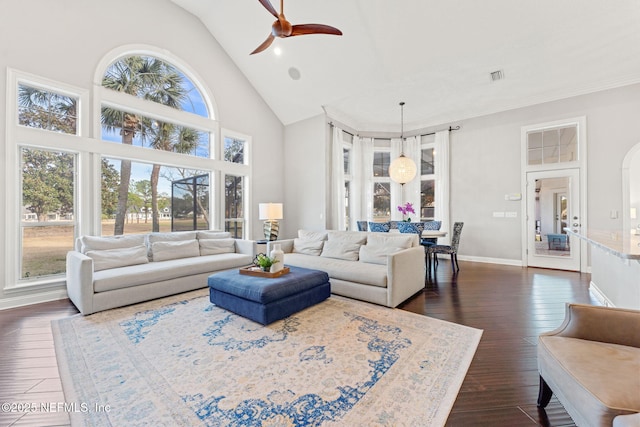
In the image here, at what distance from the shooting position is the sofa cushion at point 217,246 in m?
4.59

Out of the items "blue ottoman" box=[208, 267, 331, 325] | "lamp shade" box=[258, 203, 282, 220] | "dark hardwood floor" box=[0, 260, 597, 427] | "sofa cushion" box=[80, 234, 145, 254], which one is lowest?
"dark hardwood floor" box=[0, 260, 597, 427]

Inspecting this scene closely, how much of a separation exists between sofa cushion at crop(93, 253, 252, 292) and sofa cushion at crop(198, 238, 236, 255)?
207mm

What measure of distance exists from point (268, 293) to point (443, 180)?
5399 millimetres

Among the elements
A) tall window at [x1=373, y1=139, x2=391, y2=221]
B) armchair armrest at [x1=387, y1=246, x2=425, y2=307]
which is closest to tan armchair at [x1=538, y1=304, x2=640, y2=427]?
armchair armrest at [x1=387, y1=246, x2=425, y2=307]

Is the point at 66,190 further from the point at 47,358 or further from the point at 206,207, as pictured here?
the point at 47,358

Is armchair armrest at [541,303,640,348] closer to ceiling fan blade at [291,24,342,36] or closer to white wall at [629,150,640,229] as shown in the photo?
ceiling fan blade at [291,24,342,36]

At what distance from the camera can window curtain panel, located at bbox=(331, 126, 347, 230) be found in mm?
6168

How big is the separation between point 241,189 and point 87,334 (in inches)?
153

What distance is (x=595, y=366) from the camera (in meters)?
1.16

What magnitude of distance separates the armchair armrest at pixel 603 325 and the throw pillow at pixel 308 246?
3.31 metres

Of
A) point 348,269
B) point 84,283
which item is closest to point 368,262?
point 348,269

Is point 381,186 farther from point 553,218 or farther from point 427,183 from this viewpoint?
point 553,218

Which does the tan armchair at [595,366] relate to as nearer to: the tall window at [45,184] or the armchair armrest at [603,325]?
the armchair armrest at [603,325]

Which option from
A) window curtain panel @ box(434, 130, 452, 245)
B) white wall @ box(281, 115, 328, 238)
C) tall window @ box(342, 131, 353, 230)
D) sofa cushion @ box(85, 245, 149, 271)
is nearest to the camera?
sofa cushion @ box(85, 245, 149, 271)
